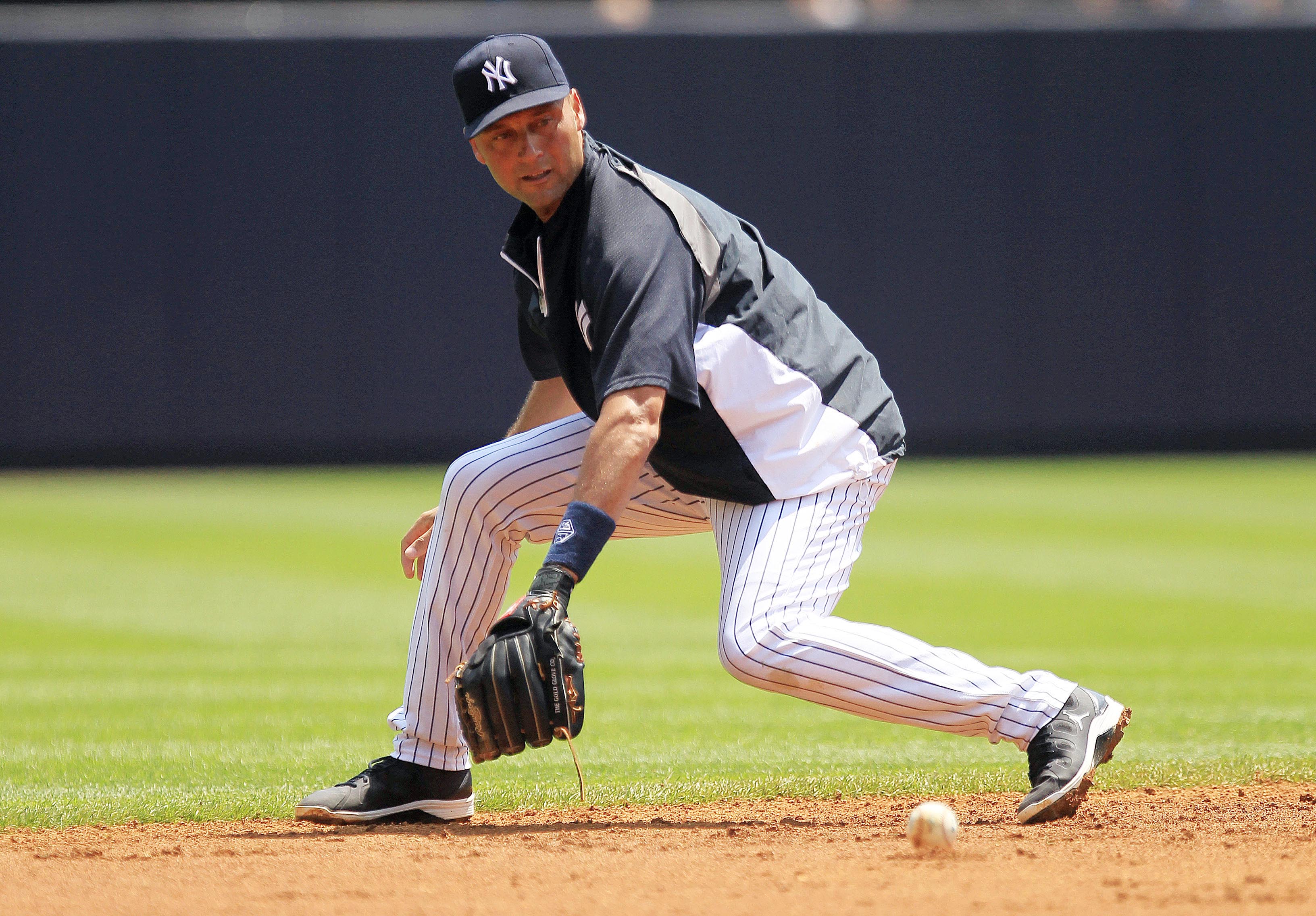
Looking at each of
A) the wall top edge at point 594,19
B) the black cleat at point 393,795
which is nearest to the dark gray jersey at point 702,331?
the black cleat at point 393,795

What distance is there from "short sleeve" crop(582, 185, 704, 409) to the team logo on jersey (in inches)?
1.3

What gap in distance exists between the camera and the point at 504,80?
10.1 feet

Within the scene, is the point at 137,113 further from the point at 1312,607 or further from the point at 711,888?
the point at 711,888

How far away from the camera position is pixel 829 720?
499 centimetres

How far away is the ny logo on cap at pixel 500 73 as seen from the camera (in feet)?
10.1

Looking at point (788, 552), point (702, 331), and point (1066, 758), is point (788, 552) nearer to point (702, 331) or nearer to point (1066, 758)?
Result: point (702, 331)

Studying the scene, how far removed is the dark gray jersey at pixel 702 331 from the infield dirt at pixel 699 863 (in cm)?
78

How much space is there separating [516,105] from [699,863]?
5.03 ft

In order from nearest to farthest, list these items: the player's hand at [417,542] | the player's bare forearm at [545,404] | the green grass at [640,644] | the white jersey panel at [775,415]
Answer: the white jersey panel at [775,415], the player's hand at [417,542], the player's bare forearm at [545,404], the green grass at [640,644]

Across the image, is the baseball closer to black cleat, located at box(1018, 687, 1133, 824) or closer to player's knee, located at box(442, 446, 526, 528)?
black cleat, located at box(1018, 687, 1133, 824)

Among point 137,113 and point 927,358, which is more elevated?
point 137,113

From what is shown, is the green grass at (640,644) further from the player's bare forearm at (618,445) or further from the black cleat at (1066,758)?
the player's bare forearm at (618,445)

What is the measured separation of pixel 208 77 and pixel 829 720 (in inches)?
440

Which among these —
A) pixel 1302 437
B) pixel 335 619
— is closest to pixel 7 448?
pixel 335 619
